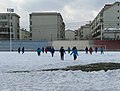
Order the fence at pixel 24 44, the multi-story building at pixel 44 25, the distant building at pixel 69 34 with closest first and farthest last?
1. the fence at pixel 24 44
2. the multi-story building at pixel 44 25
3. the distant building at pixel 69 34

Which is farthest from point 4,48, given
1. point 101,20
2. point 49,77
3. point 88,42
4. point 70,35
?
point 70,35

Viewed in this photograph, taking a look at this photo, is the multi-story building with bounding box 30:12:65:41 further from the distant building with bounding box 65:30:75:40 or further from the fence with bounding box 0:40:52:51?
the distant building with bounding box 65:30:75:40

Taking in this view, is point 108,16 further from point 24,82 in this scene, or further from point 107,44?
point 24,82

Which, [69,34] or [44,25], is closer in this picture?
[44,25]

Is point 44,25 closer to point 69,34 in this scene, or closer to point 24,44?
point 24,44

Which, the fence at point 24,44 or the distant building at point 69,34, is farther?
the distant building at point 69,34

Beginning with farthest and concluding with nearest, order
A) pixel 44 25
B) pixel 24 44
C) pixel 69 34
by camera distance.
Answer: pixel 69 34 < pixel 44 25 < pixel 24 44

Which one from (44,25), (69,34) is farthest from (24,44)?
(69,34)

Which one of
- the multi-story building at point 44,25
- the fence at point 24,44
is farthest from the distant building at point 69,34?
the fence at point 24,44

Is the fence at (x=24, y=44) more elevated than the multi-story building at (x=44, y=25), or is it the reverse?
the multi-story building at (x=44, y=25)

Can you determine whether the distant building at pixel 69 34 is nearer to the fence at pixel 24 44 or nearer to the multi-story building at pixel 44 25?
the multi-story building at pixel 44 25

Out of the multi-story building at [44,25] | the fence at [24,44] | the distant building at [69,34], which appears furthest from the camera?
the distant building at [69,34]

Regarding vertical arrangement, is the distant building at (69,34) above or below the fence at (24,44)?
above

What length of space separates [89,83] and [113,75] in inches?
85.1
